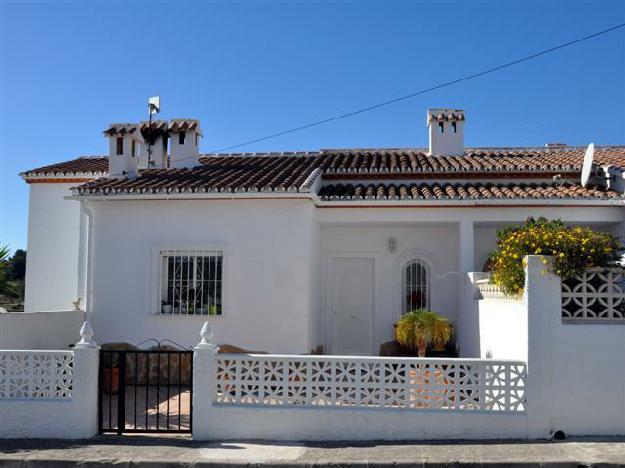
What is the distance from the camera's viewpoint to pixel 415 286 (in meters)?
13.0

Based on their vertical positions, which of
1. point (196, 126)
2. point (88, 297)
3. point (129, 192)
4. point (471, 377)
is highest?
point (196, 126)

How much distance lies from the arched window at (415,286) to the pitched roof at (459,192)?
5.67 feet

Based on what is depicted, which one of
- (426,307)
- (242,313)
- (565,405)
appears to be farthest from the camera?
(426,307)

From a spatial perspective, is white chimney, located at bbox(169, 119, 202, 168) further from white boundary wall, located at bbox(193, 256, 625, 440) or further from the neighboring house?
white boundary wall, located at bbox(193, 256, 625, 440)

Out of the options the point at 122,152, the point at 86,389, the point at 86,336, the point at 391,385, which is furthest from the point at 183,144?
the point at 391,385

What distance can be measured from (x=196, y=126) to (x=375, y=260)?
572cm

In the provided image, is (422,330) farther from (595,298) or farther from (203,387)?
(203,387)

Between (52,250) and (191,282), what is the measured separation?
203 inches

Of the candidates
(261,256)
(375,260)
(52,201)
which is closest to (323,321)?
(375,260)

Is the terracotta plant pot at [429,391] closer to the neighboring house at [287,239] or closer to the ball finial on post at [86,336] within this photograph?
the neighboring house at [287,239]

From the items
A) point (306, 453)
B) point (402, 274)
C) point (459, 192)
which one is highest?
point (459, 192)

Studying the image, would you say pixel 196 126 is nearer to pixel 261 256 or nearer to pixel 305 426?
pixel 261 256

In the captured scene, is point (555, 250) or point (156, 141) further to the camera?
point (156, 141)

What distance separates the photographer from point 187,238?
1154 centimetres
